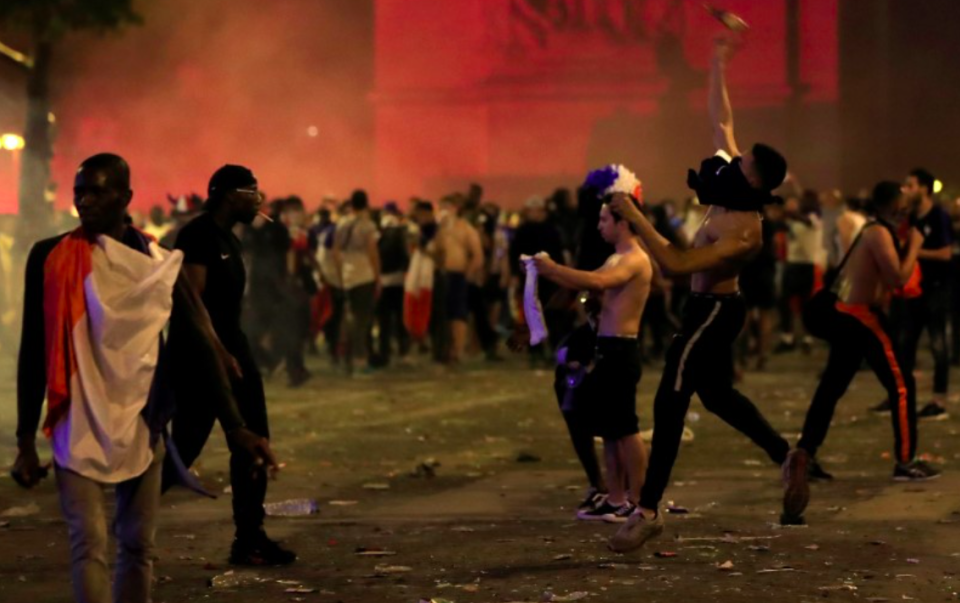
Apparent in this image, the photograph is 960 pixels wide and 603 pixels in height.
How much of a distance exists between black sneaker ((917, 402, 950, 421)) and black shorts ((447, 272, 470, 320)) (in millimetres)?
6724

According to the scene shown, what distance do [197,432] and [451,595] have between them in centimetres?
146

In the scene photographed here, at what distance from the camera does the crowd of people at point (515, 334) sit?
229 inches

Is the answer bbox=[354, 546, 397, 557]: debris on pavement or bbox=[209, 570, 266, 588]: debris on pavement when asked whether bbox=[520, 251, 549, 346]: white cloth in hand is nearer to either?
bbox=[354, 546, 397, 557]: debris on pavement

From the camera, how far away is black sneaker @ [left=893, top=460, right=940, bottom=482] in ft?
35.6

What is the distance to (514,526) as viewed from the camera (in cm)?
→ 941

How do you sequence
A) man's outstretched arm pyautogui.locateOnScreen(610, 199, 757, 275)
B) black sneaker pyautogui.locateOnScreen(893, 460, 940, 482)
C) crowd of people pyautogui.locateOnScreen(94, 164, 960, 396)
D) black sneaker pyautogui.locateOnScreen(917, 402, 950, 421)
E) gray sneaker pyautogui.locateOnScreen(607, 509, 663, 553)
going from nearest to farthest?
man's outstretched arm pyautogui.locateOnScreen(610, 199, 757, 275), gray sneaker pyautogui.locateOnScreen(607, 509, 663, 553), black sneaker pyautogui.locateOnScreen(893, 460, 940, 482), black sneaker pyautogui.locateOnScreen(917, 402, 950, 421), crowd of people pyautogui.locateOnScreen(94, 164, 960, 396)

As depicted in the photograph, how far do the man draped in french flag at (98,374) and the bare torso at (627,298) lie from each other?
11.4 ft

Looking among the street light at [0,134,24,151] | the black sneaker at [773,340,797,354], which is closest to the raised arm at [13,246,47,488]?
the black sneaker at [773,340,797,354]

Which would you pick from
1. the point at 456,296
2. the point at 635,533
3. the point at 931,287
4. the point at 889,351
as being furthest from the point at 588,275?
the point at 456,296

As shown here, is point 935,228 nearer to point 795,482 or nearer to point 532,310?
point 795,482

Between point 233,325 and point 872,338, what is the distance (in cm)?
407

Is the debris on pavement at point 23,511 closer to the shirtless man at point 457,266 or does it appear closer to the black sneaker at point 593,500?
the black sneaker at point 593,500

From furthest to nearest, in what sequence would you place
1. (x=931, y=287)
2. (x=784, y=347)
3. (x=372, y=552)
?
(x=784, y=347)
(x=931, y=287)
(x=372, y=552)

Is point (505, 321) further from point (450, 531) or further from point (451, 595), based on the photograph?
point (451, 595)
